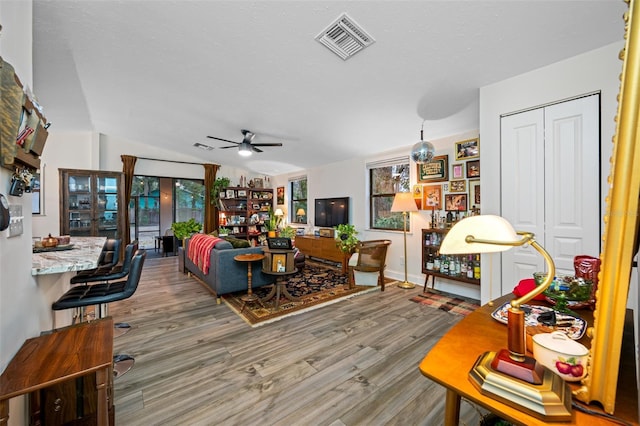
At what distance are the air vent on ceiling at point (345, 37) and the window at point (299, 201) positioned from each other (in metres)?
4.63

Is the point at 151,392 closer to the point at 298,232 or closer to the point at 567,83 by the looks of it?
the point at 567,83

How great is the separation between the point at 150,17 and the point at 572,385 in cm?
329

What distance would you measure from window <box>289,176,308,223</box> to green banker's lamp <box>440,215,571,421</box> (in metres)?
6.04

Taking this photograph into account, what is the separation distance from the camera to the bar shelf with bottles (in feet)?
10.9

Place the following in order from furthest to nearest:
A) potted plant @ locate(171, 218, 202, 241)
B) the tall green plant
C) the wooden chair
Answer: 1. potted plant @ locate(171, 218, 202, 241)
2. the tall green plant
3. the wooden chair

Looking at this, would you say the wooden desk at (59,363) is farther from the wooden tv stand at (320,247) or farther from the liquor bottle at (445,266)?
the wooden tv stand at (320,247)

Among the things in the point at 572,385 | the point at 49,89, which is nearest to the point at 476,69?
the point at 572,385

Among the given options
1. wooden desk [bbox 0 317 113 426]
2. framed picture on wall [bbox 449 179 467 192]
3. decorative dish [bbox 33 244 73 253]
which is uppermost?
framed picture on wall [bbox 449 179 467 192]

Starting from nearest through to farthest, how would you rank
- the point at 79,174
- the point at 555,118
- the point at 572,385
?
the point at 572,385, the point at 555,118, the point at 79,174

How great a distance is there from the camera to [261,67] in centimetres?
264

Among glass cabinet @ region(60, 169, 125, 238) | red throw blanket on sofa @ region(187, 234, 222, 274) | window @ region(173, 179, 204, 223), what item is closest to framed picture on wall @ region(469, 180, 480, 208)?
red throw blanket on sofa @ region(187, 234, 222, 274)

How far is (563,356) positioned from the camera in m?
0.66

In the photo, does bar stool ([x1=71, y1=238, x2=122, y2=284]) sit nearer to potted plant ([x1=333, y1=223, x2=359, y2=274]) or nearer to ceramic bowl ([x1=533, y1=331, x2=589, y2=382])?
potted plant ([x1=333, y1=223, x2=359, y2=274])

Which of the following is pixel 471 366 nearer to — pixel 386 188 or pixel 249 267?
pixel 249 267
